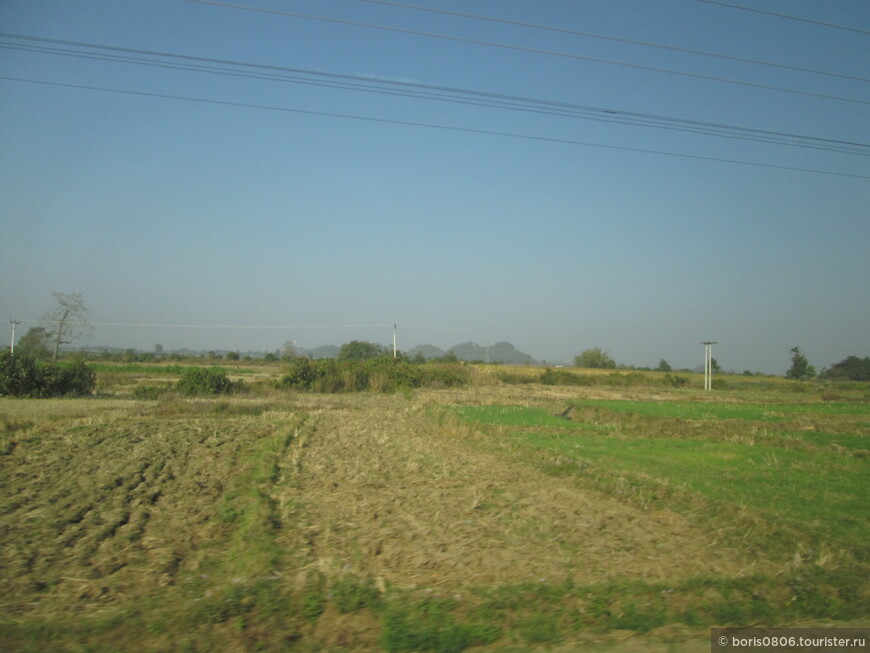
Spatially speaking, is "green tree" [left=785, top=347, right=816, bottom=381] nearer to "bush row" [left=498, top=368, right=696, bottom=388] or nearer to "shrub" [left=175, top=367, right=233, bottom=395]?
"bush row" [left=498, top=368, right=696, bottom=388]

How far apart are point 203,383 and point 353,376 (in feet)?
43.5

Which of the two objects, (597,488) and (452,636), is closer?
(452,636)

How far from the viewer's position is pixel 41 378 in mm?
33344

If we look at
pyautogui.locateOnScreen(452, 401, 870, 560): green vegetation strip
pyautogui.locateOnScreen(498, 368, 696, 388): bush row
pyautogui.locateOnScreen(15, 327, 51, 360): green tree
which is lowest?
pyautogui.locateOnScreen(452, 401, 870, 560): green vegetation strip

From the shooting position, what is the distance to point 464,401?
3528 centimetres

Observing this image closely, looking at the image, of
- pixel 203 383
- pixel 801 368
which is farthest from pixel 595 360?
pixel 203 383

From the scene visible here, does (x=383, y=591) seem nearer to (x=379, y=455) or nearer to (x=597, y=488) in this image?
(x=597, y=488)

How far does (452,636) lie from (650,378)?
244 feet

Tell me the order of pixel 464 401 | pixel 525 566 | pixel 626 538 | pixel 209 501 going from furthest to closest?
pixel 464 401, pixel 209 501, pixel 626 538, pixel 525 566

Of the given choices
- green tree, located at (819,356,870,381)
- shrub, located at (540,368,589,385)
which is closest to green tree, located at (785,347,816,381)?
green tree, located at (819,356,870,381)

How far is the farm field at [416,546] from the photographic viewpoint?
17.5ft

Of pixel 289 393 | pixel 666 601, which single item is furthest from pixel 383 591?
pixel 289 393

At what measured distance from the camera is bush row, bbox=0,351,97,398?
31.9m

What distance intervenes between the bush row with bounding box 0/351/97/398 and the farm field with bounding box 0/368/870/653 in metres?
19.7
